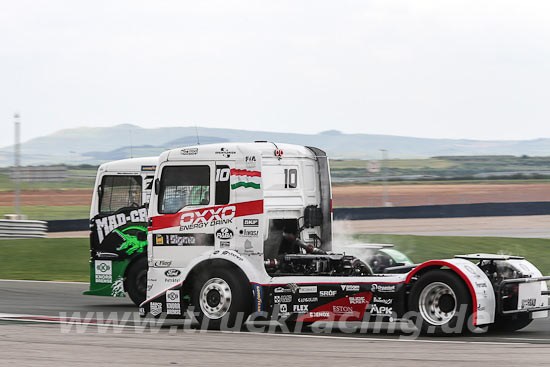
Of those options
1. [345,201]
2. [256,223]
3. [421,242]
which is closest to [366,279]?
[256,223]

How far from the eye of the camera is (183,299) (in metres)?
10.9

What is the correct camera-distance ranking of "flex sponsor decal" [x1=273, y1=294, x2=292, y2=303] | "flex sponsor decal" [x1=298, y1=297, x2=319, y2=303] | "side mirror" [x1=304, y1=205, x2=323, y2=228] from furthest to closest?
1. "side mirror" [x1=304, y1=205, x2=323, y2=228]
2. "flex sponsor decal" [x1=273, y1=294, x2=292, y2=303]
3. "flex sponsor decal" [x1=298, y1=297, x2=319, y2=303]

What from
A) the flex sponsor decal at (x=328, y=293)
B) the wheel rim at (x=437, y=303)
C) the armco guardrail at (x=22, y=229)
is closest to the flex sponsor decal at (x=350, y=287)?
the flex sponsor decal at (x=328, y=293)

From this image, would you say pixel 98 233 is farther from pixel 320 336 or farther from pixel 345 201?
pixel 345 201

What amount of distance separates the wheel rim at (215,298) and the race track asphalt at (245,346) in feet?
1.13

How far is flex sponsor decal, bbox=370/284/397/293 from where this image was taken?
32.6 ft

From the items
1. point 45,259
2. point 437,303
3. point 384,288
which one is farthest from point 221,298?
point 45,259

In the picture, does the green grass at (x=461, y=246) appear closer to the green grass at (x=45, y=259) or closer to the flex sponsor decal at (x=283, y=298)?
the green grass at (x=45, y=259)

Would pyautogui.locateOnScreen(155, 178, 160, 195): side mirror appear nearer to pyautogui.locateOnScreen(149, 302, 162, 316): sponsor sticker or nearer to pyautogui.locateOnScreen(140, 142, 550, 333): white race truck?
pyautogui.locateOnScreen(140, 142, 550, 333): white race truck

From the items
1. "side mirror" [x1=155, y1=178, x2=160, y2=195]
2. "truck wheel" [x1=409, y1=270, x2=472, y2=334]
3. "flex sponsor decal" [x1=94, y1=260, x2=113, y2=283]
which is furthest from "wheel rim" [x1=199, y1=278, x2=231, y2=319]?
"flex sponsor decal" [x1=94, y1=260, x2=113, y2=283]

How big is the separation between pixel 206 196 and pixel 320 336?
7.85 ft

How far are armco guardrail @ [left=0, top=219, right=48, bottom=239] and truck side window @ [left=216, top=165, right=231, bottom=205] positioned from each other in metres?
17.5

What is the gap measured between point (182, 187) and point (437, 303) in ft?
12.0

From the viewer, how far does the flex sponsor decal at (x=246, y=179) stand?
1068 cm
